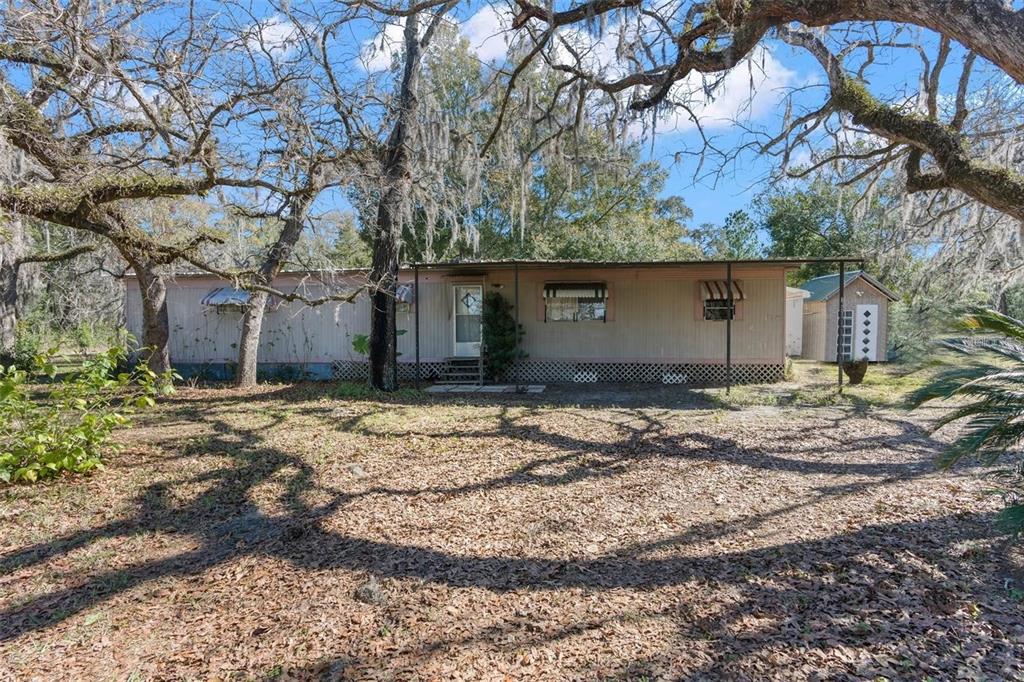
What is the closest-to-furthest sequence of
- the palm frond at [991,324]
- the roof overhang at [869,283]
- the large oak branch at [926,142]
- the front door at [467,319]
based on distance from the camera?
the palm frond at [991,324]
the large oak branch at [926,142]
the front door at [467,319]
the roof overhang at [869,283]

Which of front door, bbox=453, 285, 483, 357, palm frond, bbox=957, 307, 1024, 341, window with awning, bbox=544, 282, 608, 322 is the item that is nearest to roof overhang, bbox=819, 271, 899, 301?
window with awning, bbox=544, 282, 608, 322

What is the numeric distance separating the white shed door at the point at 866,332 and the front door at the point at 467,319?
28.6 feet

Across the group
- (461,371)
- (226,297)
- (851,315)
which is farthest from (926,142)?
(226,297)

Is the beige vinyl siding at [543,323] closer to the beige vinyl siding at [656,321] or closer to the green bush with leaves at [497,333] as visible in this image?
the beige vinyl siding at [656,321]

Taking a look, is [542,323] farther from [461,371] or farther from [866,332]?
[866,332]

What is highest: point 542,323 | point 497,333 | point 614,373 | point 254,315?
point 254,315

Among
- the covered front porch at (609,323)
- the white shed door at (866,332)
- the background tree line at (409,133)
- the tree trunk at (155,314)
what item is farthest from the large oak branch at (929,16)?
the white shed door at (866,332)

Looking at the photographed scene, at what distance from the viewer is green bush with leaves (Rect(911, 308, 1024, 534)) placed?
292 centimetres

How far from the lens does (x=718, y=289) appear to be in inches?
444

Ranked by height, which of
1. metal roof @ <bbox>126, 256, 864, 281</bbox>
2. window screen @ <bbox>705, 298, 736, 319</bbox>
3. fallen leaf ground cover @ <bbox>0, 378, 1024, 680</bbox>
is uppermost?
metal roof @ <bbox>126, 256, 864, 281</bbox>

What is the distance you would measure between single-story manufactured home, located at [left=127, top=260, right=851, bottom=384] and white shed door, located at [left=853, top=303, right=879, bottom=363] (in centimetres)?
336

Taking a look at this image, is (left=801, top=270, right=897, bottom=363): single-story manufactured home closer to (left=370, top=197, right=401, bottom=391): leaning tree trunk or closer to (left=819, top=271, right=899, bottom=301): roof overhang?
(left=819, top=271, right=899, bottom=301): roof overhang

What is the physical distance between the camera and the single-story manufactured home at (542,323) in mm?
11367

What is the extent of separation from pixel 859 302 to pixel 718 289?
766 cm
